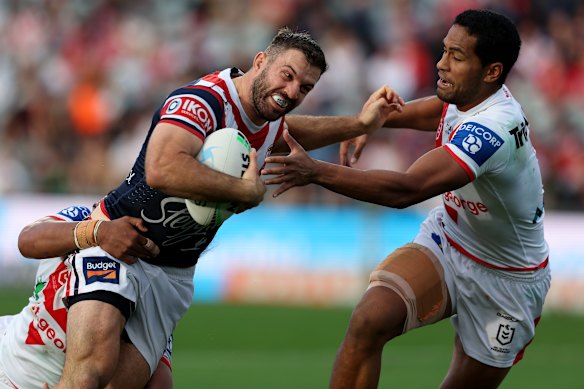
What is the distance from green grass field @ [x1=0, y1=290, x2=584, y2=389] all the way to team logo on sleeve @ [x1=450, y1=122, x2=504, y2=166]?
4517mm

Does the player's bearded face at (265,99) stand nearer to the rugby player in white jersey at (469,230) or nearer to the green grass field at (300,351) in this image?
the rugby player in white jersey at (469,230)

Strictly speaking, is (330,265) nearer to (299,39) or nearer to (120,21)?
(120,21)

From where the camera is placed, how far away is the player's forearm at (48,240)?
7277mm

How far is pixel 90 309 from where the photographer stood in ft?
23.1

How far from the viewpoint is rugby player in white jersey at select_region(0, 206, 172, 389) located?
7176mm

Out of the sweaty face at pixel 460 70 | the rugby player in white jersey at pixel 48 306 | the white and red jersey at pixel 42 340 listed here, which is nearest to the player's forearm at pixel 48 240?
the rugby player in white jersey at pixel 48 306

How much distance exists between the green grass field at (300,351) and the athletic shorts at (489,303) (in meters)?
3.15

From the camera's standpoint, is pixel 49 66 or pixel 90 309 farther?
pixel 49 66

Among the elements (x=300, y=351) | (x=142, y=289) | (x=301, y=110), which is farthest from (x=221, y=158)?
(x=301, y=110)

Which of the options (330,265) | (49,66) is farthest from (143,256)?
(49,66)

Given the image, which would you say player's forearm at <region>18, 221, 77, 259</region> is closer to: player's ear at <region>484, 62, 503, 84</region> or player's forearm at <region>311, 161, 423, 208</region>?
player's forearm at <region>311, 161, 423, 208</region>

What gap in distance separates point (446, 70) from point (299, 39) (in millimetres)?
1217

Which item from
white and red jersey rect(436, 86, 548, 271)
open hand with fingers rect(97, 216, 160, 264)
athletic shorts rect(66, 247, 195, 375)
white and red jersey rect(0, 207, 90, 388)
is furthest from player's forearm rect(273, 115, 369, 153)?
white and red jersey rect(0, 207, 90, 388)

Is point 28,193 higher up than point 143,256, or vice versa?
point 143,256
